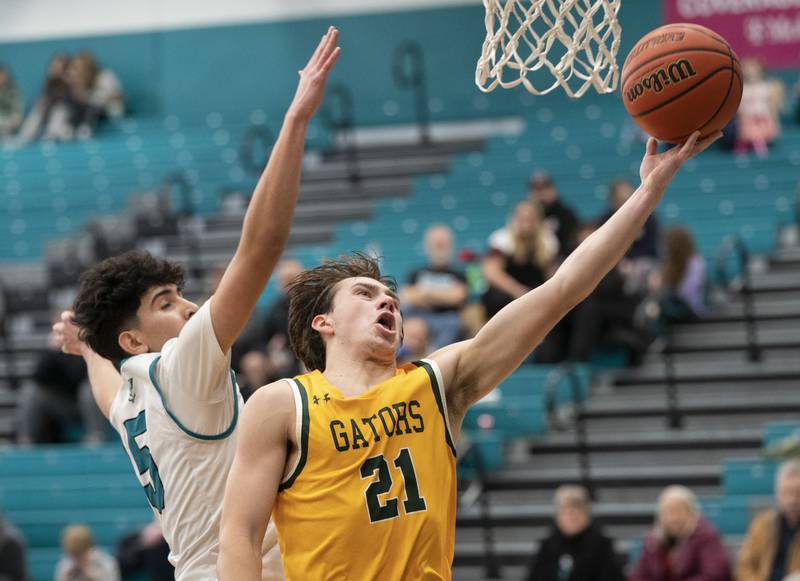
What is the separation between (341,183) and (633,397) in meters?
6.03

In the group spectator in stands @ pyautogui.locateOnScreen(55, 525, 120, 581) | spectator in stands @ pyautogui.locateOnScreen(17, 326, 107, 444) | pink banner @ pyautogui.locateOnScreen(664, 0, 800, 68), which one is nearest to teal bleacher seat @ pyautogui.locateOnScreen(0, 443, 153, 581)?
spectator in stands @ pyautogui.locateOnScreen(17, 326, 107, 444)

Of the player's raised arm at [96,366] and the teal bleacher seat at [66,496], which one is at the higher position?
the player's raised arm at [96,366]

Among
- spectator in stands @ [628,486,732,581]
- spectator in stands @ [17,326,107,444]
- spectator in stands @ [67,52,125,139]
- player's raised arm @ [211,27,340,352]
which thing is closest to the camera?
player's raised arm @ [211,27,340,352]

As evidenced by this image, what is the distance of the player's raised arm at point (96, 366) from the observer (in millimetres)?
4371

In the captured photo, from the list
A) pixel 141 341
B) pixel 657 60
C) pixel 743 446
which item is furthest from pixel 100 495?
pixel 657 60

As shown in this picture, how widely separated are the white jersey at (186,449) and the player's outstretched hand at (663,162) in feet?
3.66

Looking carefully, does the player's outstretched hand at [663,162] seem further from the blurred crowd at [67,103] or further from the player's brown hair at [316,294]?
the blurred crowd at [67,103]

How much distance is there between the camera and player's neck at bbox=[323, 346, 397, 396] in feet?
11.3

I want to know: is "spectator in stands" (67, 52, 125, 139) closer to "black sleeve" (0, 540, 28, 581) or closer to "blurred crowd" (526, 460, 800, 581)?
"black sleeve" (0, 540, 28, 581)

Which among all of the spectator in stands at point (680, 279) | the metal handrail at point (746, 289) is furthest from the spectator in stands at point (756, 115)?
the spectator in stands at point (680, 279)

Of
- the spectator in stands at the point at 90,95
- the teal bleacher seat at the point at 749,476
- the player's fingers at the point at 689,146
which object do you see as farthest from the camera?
the spectator in stands at the point at 90,95

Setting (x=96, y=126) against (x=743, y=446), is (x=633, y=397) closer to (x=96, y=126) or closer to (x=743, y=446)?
(x=743, y=446)

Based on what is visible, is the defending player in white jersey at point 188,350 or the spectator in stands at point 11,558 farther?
the spectator in stands at point 11,558

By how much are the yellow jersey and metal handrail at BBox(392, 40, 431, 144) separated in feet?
42.2
